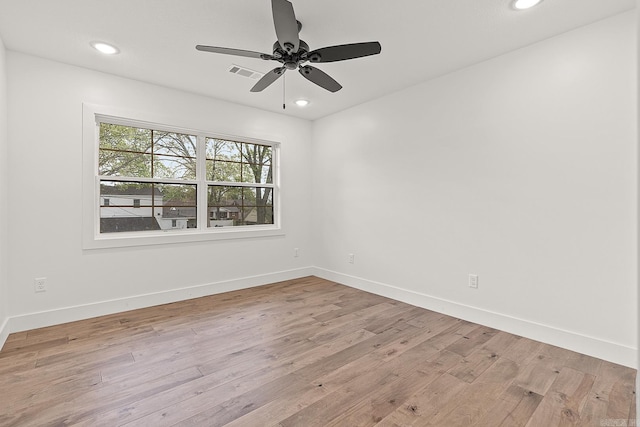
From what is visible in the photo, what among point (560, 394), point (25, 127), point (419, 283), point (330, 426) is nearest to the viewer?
point (330, 426)

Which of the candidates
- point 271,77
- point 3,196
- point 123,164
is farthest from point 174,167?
point 271,77

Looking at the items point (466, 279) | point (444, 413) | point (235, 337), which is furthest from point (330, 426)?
point (466, 279)

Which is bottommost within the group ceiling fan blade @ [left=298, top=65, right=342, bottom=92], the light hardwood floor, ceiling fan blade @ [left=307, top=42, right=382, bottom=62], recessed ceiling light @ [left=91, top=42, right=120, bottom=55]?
the light hardwood floor

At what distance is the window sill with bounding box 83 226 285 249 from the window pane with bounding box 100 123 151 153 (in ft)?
3.21

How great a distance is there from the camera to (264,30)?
248 cm

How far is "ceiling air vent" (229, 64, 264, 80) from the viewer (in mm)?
3103

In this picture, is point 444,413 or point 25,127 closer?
point 444,413

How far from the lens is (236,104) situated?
4.20 m

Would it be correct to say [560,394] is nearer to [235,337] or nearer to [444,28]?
[235,337]

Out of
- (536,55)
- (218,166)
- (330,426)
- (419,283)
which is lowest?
(330,426)

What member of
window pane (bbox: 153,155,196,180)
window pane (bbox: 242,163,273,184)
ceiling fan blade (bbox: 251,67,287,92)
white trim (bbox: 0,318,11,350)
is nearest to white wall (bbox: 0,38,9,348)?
white trim (bbox: 0,318,11,350)

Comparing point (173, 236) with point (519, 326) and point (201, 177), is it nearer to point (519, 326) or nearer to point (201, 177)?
point (201, 177)

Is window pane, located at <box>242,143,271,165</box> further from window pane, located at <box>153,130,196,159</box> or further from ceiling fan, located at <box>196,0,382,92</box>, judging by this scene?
ceiling fan, located at <box>196,0,382,92</box>

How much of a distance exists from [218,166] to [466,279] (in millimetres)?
3329
